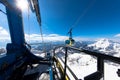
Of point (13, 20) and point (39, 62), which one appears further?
point (39, 62)

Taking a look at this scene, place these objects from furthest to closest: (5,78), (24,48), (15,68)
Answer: (24,48) < (15,68) < (5,78)

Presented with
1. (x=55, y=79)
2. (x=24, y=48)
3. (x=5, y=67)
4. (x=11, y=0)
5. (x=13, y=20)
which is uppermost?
(x=11, y=0)

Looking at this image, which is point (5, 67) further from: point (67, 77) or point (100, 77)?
point (100, 77)

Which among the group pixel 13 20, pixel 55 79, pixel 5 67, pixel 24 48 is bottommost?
pixel 55 79

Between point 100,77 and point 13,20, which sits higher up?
point 13,20

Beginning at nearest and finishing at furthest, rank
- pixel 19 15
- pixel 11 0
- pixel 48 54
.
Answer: pixel 11 0, pixel 19 15, pixel 48 54

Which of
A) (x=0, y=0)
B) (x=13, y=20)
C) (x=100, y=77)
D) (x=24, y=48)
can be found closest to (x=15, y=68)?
(x=24, y=48)

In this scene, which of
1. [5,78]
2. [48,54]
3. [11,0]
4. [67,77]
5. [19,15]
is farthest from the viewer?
[48,54]

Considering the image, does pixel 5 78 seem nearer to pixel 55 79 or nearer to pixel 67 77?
pixel 55 79

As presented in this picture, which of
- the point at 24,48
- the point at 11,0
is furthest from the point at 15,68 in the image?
the point at 11,0

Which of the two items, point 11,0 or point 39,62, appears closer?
point 11,0
